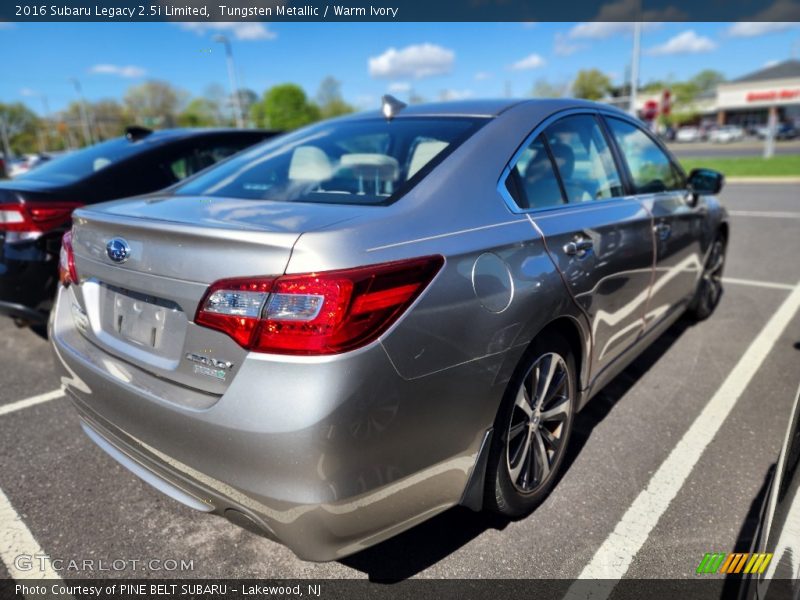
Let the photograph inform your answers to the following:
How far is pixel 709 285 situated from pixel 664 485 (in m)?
2.63

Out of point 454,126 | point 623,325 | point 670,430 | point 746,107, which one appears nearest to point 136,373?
point 454,126

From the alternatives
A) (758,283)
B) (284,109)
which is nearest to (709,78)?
(284,109)

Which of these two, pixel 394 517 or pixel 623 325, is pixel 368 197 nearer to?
pixel 394 517

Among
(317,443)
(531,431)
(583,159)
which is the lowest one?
(531,431)

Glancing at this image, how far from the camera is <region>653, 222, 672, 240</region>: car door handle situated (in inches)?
118

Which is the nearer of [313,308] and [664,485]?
[313,308]

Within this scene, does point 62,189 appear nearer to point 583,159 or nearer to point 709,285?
point 583,159

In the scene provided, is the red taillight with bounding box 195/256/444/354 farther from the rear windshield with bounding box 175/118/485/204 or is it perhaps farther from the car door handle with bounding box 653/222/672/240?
the car door handle with bounding box 653/222/672/240

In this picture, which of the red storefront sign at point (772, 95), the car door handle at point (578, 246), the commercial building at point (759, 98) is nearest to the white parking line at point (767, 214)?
the car door handle at point (578, 246)

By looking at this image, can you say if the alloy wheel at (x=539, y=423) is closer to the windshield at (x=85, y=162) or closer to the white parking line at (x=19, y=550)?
the white parking line at (x=19, y=550)

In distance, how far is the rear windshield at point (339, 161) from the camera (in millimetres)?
2279

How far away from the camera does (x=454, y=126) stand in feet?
7.63

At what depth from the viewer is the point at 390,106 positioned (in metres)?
2.72

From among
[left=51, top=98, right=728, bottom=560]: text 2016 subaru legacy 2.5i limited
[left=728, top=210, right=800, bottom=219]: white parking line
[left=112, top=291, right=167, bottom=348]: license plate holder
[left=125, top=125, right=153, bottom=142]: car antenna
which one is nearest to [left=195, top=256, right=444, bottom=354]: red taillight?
[left=51, top=98, right=728, bottom=560]: text 2016 subaru legacy 2.5i limited
